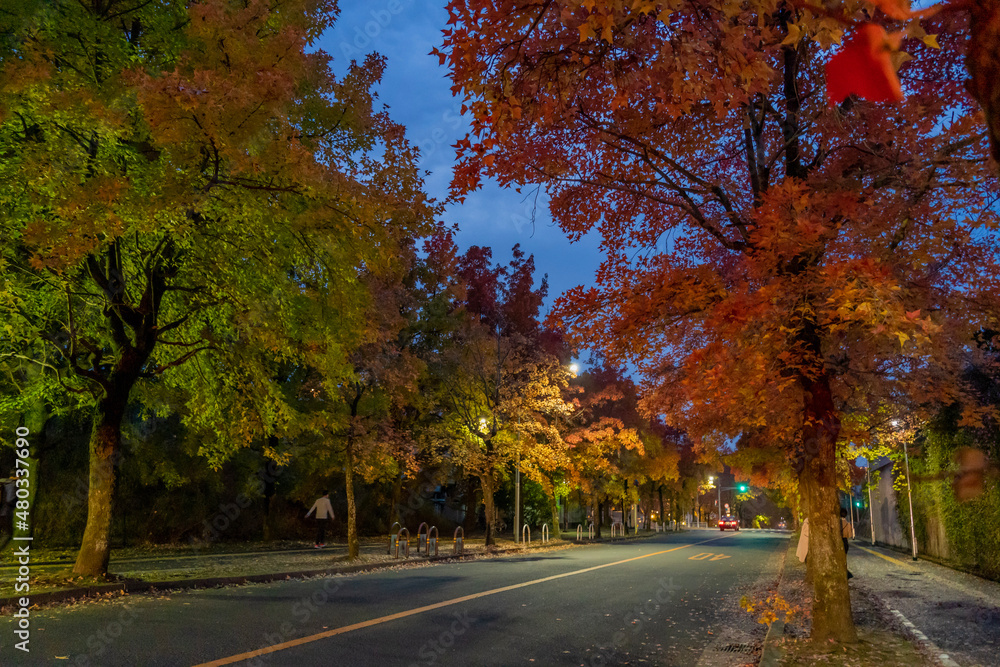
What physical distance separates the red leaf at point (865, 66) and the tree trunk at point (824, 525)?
6.66m

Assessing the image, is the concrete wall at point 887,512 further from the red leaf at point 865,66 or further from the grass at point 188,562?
the red leaf at point 865,66

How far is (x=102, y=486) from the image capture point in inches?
443

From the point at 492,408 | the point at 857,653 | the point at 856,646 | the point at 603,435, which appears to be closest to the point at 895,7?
the point at 857,653

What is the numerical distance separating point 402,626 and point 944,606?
27.8 feet

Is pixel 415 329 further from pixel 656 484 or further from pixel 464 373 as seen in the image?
pixel 656 484

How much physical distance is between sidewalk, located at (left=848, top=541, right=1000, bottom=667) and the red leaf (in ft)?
21.8

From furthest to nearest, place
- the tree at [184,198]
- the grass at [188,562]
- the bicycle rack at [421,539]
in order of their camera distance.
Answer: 1. the bicycle rack at [421,539]
2. the grass at [188,562]
3. the tree at [184,198]

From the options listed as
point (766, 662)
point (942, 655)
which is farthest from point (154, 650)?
point (942, 655)

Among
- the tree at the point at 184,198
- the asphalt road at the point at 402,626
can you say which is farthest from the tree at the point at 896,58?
the tree at the point at 184,198

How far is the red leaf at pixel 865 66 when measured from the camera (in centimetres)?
181

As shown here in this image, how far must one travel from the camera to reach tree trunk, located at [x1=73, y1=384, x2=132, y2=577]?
10759mm

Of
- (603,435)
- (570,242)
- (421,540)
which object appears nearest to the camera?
(570,242)

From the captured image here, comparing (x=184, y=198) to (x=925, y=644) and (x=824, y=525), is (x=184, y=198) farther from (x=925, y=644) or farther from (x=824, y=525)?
(x=925, y=644)

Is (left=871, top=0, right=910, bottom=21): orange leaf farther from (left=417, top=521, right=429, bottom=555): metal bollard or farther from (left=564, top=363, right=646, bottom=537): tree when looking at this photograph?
(left=564, top=363, right=646, bottom=537): tree
